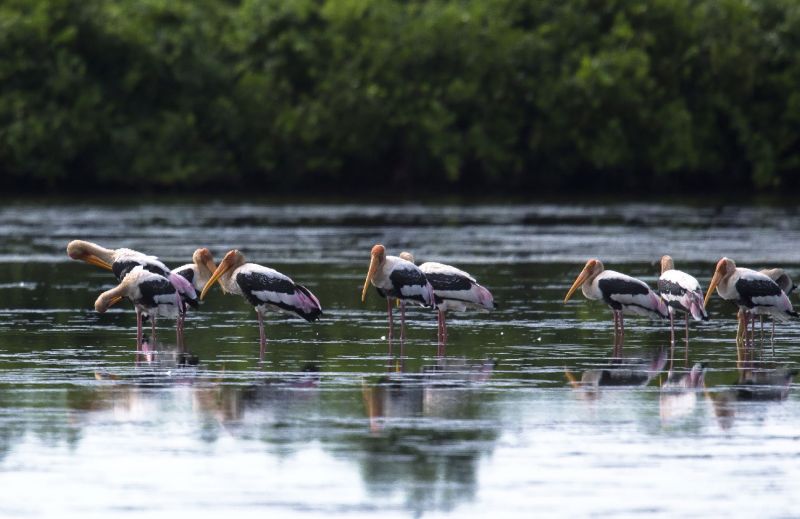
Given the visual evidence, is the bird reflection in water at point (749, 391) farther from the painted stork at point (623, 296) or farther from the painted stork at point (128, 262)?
the painted stork at point (128, 262)

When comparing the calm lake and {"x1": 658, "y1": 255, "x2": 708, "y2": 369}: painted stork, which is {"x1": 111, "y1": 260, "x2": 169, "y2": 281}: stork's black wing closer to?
the calm lake

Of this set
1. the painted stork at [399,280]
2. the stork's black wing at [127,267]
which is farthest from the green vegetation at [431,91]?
the painted stork at [399,280]

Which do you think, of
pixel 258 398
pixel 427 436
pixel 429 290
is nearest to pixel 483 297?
pixel 429 290

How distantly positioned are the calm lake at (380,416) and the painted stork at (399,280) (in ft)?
1.40

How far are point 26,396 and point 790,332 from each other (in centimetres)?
826

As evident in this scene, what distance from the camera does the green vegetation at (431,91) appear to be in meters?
67.5

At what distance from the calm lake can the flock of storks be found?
0.33 metres

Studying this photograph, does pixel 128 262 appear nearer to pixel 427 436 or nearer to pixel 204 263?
pixel 204 263

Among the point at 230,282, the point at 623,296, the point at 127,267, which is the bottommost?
the point at 623,296

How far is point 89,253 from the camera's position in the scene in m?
20.4

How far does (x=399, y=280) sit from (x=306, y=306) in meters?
1.07

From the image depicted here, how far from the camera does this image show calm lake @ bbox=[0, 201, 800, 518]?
10.5 metres

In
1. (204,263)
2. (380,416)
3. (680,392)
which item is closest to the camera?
(380,416)

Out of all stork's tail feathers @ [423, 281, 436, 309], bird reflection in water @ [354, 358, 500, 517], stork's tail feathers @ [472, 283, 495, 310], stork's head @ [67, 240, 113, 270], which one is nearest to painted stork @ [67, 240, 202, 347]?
stork's head @ [67, 240, 113, 270]
